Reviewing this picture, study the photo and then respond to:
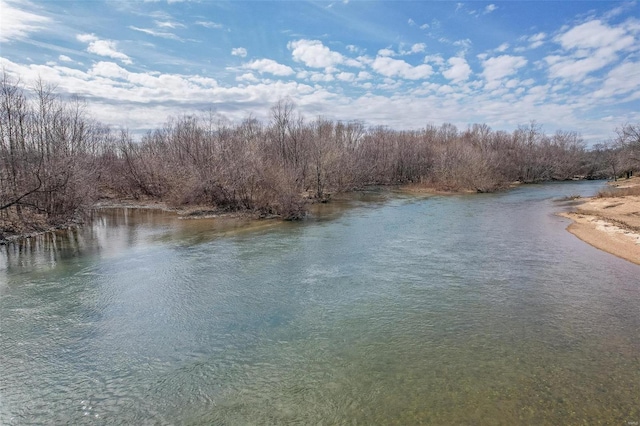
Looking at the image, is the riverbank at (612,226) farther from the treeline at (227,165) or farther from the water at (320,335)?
the treeline at (227,165)

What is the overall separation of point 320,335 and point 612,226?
22.3m

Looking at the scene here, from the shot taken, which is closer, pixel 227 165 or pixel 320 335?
pixel 320 335

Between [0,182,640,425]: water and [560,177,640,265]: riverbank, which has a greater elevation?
[560,177,640,265]: riverbank

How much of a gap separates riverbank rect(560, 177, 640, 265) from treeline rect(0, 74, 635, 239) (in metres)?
17.7

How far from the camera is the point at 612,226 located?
23078mm

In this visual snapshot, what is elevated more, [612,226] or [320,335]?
[612,226]

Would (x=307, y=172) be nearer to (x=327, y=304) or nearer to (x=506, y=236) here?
(x=506, y=236)

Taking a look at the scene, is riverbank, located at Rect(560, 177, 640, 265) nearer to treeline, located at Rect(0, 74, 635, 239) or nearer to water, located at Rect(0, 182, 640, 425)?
water, located at Rect(0, 182, 640, 425)

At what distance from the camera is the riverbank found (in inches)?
712

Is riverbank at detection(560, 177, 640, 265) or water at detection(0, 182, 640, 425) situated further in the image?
riverbank at detection(560, 177, 640, 265)

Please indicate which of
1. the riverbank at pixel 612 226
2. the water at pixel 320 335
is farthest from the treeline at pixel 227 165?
the riverbank at pixel 612 226

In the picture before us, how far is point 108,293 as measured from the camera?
1245cm

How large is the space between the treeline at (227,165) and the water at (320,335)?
711 cm

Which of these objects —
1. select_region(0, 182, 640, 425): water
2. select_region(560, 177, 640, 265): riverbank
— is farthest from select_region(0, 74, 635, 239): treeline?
select_region(560, 177, 640, 265): riverbank
